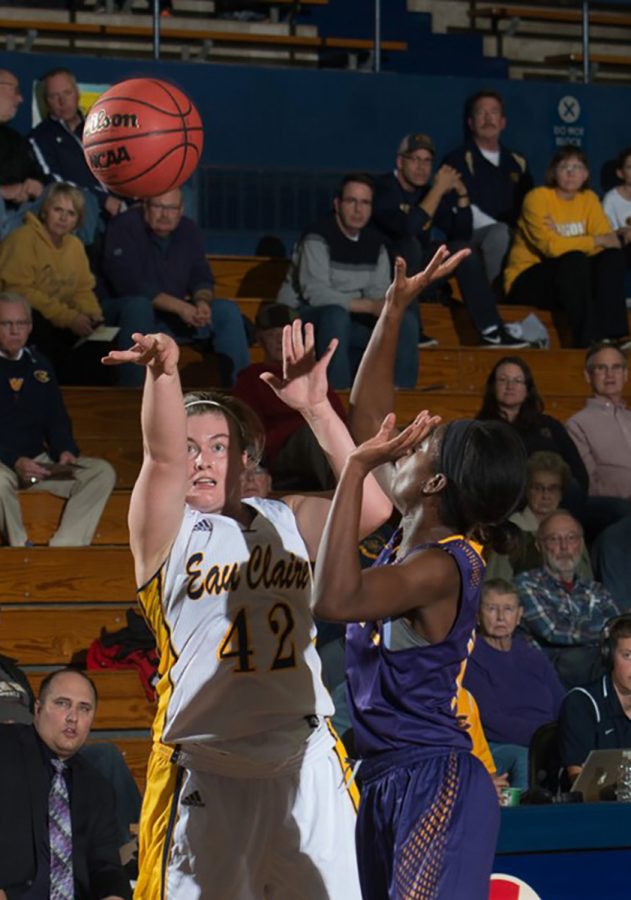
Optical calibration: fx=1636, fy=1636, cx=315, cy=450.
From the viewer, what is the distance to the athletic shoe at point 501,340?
10.1m

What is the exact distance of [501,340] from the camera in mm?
10156

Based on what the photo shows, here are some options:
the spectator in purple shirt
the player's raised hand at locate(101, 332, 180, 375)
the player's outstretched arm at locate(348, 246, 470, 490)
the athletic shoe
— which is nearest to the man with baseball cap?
the spectator in purple shirt

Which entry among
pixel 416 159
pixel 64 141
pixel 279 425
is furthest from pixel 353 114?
pixel 279 425

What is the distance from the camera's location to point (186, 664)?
3916 mm

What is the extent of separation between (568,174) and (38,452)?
4.15m

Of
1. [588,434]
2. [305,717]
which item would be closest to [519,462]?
[305,717]

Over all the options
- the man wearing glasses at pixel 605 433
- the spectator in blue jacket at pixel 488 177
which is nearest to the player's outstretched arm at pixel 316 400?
the man wearing glasses at pixel 605 433

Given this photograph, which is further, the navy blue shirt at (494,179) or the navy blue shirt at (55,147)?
the navy blue shirt at (494,179)

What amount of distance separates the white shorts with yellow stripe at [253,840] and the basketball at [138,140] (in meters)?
3.14

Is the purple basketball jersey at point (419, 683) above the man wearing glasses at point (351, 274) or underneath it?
underneath

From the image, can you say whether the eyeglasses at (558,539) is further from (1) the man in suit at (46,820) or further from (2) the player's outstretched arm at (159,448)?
(2) the player's outstretched arm at (159,448)

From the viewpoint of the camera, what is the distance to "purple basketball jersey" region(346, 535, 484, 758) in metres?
3.49

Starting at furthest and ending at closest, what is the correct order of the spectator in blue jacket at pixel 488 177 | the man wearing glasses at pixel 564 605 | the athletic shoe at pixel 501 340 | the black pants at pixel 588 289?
1. the spectator in blue jacket at pixel 488 177
2. the black pants at pixel 588 289
3. the athletic shoe at pixel 501 340
4. the man wearing glasses at pixel 564 605

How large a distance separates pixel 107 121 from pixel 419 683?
3.59 metres
